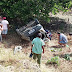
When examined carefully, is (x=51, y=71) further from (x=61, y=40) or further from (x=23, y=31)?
(x=23, y=31)

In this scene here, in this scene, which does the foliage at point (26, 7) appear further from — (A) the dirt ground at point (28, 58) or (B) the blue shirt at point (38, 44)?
(B) the blue shirt at point (38, 44)

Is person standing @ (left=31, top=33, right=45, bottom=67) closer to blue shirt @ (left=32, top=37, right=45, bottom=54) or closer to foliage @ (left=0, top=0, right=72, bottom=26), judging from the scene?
blue shirt @ (left=32, top=37, right=45, bottom=54)

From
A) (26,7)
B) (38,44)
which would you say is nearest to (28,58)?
(38,44)

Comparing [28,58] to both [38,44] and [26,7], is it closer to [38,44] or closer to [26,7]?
[38,44]

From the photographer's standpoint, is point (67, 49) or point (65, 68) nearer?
point (65, 68)

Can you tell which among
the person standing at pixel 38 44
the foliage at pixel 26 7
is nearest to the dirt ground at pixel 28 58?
the person standing at pixel 38 44

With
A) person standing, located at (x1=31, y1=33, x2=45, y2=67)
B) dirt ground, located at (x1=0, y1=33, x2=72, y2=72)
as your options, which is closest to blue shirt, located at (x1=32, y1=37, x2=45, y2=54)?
person standing, located at (x1=31, y1=33, x2=45, y2=67)

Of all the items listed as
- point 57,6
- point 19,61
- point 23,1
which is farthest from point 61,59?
point 23,1

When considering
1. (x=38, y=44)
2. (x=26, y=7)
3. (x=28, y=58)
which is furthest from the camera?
(x=26, y=7)

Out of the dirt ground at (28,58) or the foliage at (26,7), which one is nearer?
the dirt ground at (28,58)

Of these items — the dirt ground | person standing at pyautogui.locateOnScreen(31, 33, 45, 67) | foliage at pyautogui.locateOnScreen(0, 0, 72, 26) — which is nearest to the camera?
the dirt ground

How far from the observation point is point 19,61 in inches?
174

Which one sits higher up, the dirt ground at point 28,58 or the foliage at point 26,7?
the foliage at point 26,7

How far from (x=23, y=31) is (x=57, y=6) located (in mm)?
3322
